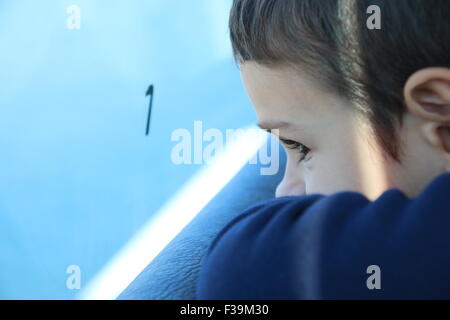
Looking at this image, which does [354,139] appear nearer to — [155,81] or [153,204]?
[153,204]

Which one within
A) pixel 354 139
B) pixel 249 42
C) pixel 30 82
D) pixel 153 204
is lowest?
pixel 153 204

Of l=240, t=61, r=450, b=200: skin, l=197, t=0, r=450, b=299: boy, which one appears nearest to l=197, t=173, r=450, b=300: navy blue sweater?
l=197, t=0, r=450, b=299: boy

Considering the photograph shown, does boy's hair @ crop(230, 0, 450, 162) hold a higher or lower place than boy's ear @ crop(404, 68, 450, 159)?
higher

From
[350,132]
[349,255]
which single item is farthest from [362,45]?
[349,255]

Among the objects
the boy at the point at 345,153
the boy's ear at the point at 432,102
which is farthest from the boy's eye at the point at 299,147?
the boy's ear at the point at 432,102

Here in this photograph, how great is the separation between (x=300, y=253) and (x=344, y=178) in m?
0.17

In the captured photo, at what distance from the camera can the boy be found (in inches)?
16.3

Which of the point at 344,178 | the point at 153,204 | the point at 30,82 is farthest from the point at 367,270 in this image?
the point at 30,82

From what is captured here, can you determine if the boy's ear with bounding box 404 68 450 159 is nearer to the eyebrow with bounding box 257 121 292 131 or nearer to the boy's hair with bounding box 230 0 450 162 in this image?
the boy's hair with bounding box 230 0 450 162

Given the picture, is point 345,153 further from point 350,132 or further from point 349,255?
point 349,255

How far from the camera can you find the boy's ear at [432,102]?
0.51m

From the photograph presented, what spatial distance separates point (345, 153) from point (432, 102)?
0.31 ft

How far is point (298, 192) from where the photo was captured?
0.63 m
